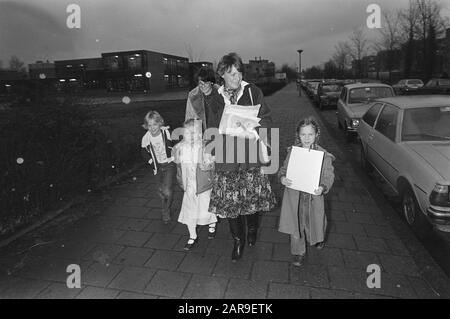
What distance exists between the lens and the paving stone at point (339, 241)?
3690 millimetres

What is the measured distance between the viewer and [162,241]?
392 cm

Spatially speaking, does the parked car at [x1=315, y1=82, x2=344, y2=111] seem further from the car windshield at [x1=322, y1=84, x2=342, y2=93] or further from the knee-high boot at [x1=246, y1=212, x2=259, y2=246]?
the knee-high boot at [x1=246, y1=212, x2=259, y2=246]

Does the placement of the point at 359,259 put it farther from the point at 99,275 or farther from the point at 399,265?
the point at 99,275

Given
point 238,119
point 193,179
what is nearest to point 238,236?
point 193,179

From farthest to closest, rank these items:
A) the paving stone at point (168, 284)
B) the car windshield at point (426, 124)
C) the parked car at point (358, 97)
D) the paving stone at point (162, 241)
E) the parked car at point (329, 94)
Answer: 1. the parked car at point (329, 94)
2. the parked car at point (358, 97)
3. the car windshield at point (426, 124)
4. the paving stone at point (162, 241)
5. the paving stone at point (168, 284)

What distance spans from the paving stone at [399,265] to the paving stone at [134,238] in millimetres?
2653

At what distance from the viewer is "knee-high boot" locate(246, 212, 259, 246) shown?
3568 millimetres

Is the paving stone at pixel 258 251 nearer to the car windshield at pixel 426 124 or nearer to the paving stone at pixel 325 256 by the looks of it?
the paving stone at pixel 325 256

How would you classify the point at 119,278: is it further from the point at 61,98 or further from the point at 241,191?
the point at 61,98

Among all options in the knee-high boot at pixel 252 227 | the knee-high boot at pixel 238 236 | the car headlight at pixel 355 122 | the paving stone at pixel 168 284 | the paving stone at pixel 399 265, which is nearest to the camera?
the paving stone at pixel 168 284

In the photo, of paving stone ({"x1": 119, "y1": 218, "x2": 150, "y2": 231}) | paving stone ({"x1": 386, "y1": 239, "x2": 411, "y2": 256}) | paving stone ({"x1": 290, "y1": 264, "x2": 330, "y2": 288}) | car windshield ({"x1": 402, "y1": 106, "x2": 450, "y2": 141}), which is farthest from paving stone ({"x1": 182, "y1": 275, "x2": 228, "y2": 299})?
car windshield ({"x1": 402, "y1": 106, "x2": 450, "y2": 141})

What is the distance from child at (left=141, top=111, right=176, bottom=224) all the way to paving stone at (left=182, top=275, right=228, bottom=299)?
5.08ft

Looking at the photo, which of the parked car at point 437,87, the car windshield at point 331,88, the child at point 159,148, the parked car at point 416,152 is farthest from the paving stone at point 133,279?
the parked car at point 437,87
